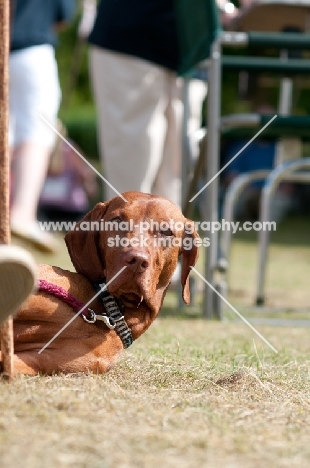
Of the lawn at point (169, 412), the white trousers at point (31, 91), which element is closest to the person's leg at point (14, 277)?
the lawn at point (169, 412)

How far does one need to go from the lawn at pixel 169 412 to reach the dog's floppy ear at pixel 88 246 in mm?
304

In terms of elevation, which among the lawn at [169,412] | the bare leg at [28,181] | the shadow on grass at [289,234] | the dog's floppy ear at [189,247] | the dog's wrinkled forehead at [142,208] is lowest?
the shadow on grass at [289,234]

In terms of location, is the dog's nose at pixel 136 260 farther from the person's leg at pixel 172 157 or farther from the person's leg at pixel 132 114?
the person's leg at pixel 172 157

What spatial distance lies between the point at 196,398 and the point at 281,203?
1032 cm

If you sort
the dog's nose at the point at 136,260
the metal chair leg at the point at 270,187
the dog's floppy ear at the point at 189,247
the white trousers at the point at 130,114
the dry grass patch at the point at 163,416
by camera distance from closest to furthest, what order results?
the dry grass patch at the point at 163,416 → the dog's nose at the point at 136,260 → the dog's floppy ear at the point at 189,247 → the white trousers at the point at 130,114 → the metal chair leg at the point at 270,187

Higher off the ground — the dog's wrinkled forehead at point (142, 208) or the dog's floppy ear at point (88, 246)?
the dog's wrinkled forehead at point (142, 208)

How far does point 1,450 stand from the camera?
172 cm

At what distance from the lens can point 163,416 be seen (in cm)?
202

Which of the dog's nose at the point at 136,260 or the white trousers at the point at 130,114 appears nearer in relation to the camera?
the dog's nose at the point at 136,260

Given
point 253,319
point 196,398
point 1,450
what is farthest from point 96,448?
point 253,319

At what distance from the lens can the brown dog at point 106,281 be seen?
2373mm

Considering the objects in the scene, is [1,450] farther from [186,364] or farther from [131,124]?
[131,124]

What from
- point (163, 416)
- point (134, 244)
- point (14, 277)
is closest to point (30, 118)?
point (134, 244)

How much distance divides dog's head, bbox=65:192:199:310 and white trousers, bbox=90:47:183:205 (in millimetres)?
1869
